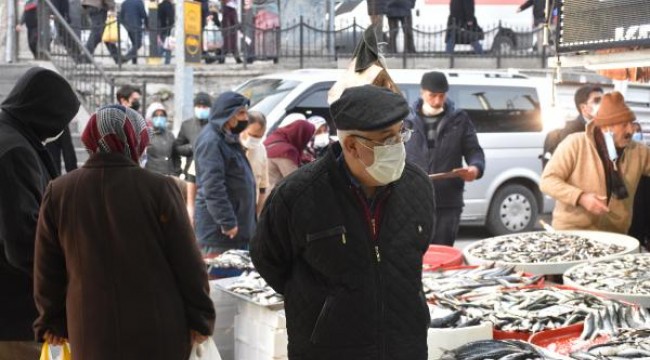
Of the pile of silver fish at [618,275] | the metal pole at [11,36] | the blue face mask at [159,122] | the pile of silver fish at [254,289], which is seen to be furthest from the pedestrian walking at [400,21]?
the pile of silver fish at [254,289]

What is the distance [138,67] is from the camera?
803 inches

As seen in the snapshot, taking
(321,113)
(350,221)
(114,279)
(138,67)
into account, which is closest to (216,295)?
(114,279)

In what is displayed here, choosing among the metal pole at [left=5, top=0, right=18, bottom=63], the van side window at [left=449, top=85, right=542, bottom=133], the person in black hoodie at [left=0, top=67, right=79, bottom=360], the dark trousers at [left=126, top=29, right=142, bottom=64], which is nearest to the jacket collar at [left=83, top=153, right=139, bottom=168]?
the person in black hoodie at [left=0, top=67, right=79, bottom=360]

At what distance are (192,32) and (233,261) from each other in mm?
10681

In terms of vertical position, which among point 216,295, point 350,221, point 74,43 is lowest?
point 216,295

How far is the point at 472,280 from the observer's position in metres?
6.04

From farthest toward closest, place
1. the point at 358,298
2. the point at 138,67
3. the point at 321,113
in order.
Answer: the point at 138,67, the point at 321,113, the point at 358,298

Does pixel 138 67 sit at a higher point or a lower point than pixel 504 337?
higher

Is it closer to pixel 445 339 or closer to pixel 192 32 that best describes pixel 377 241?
pixel 445 339

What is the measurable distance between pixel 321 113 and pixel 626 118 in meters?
5.47

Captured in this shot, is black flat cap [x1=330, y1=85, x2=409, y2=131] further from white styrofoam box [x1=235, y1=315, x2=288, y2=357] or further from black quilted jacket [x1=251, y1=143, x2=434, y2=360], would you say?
white styrofoam box [x1=235, y1=315, x2=288, y2=357]

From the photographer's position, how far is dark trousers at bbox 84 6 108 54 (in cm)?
2023

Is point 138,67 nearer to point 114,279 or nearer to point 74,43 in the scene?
point 74,43

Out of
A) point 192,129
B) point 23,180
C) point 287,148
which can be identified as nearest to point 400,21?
point 192,129
